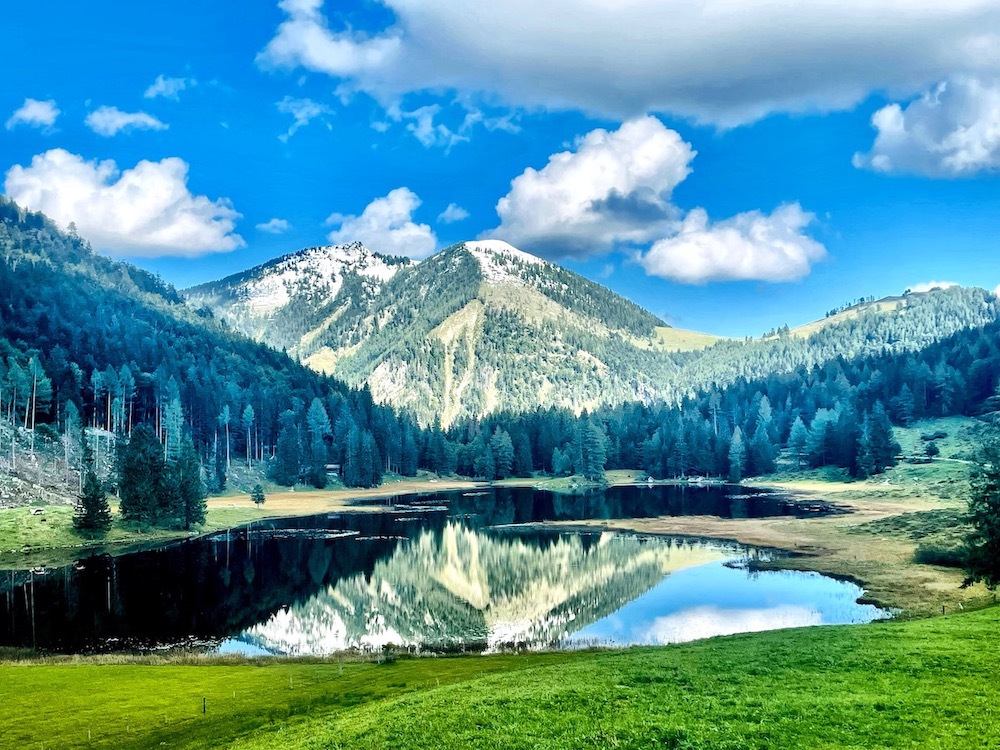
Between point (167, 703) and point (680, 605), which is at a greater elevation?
point (167, 703)

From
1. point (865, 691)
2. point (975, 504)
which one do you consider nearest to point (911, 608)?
point (975, 504)

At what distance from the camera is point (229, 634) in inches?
2314

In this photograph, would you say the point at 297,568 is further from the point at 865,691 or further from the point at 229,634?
the point at 865,691

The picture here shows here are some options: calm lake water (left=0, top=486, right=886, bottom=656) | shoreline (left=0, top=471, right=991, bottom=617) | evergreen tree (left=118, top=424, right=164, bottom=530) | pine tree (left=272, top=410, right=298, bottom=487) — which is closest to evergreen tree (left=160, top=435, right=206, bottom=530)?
evergreen tree (left=118, top=424, right=164, bottom=530)

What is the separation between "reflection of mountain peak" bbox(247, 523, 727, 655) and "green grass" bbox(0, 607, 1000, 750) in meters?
16.0

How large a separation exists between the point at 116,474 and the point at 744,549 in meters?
122

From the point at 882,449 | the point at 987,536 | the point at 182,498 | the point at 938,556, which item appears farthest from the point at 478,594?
the point at 882,449

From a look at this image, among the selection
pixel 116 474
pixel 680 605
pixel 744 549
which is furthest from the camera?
pixel 116 474

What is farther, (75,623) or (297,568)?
(297,568)

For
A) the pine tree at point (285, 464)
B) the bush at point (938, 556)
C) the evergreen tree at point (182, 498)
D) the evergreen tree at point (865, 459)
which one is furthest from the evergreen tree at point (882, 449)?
the evergreen tree at point (182, 498)

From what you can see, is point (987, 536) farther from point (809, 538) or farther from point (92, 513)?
point (92, 513)

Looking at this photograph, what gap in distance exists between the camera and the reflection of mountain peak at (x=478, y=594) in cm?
5844

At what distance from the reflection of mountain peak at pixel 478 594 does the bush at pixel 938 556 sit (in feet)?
75.4

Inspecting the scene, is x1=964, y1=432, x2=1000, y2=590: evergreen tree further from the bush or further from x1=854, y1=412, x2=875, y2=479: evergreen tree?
x1=854, y1=412, x2=875, y2=479: evergreen tree
